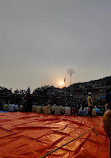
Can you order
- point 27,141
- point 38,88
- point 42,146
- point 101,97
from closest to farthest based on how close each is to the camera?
Answer: point 42,146, point 27,141, point 101,97, point 38,88

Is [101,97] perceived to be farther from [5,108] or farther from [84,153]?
[84,153]

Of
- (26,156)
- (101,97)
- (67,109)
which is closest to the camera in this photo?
(26,156)

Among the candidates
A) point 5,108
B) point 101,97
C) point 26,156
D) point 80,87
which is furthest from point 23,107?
point 80,87

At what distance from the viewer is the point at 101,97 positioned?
24.9 meters

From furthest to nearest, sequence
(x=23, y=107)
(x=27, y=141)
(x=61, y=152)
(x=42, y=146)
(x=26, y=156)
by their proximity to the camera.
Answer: (x=23, y=107)
(x=27, y=141)
(x=42, y=146)
(x=61, y=152)
(x=26, y=156)

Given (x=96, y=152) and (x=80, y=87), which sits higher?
(x=80, y=87)

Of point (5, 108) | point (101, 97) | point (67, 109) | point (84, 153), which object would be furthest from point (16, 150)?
point (101, 97)

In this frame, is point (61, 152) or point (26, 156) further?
point (61, 152)

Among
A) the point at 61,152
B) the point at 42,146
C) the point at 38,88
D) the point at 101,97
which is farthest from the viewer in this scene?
the point at 38,88

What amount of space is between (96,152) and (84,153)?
256 millimetres

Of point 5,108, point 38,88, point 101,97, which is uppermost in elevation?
point 38,88

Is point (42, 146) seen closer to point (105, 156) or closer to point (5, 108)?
point (105, 156)

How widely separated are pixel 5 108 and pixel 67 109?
583 centimetres

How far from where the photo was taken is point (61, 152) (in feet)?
6.16
